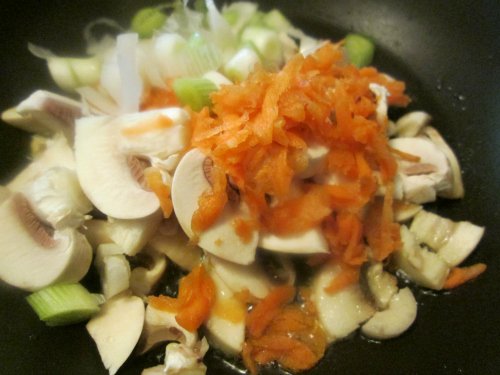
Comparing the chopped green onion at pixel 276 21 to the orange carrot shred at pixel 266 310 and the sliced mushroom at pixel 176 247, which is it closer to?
the sliced mushroom at pixel 176 247

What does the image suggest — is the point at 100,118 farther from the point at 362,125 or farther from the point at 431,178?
the point at 431,178

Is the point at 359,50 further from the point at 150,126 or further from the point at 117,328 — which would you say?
the point at 117,328

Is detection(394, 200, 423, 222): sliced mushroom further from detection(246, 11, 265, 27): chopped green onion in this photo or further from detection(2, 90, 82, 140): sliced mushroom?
detection(2, 90, 82, 140): sliced mushroom

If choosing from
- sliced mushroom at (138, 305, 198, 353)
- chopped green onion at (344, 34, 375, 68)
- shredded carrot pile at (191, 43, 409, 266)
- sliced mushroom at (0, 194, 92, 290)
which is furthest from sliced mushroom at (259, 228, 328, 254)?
chopped green onion at (344, 34, 375, 68)

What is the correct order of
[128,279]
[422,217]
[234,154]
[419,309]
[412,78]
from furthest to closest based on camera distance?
[412,78], [422,217], [419,309], [128,279], [234,154]

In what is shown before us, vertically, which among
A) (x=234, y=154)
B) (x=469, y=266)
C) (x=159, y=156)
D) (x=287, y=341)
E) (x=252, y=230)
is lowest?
(x=287, y=341)

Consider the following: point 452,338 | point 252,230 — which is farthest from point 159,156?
point 452,338
